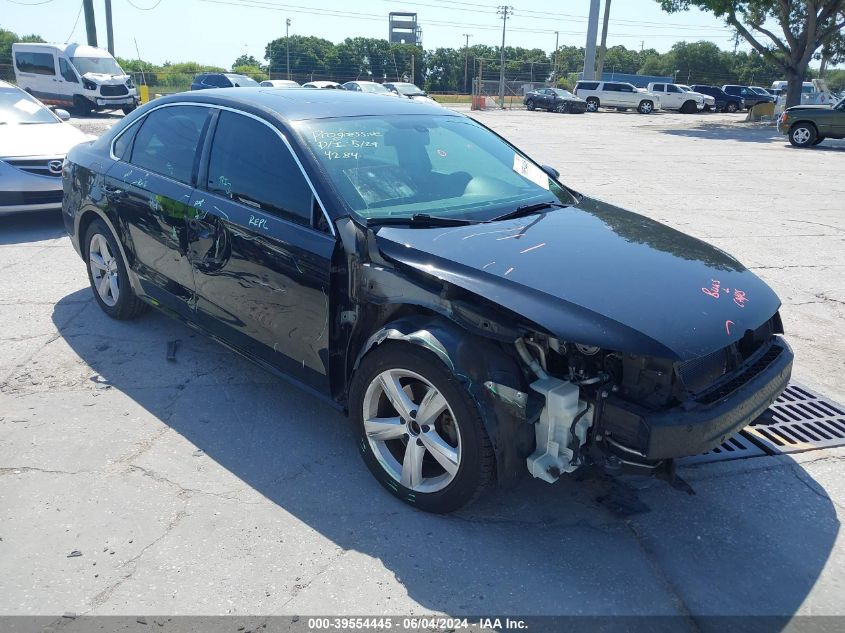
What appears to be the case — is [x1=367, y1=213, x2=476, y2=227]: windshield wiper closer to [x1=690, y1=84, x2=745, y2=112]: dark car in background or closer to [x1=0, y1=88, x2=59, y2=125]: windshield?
[x1=0, y1=88, x2=59, y2=125]: windshield

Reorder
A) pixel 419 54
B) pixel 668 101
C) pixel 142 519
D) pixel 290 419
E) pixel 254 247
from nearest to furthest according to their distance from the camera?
pixel 142 519, pixel 254 247, pixel 290 419, pixel 668 101, pixel 419 54

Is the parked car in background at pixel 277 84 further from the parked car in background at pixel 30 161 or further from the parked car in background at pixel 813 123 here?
the parked car in background at pixel 813 123

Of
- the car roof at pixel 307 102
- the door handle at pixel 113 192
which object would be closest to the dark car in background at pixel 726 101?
the car roof at pixel 307 102

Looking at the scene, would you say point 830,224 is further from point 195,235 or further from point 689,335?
point 195,235

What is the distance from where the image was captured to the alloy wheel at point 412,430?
299cm

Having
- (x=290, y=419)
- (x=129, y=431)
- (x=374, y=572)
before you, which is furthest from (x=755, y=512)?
(x=129, y=431)

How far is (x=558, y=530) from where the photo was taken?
3.08m

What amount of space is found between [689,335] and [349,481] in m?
1.70

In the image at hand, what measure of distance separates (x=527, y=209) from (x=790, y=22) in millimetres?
31609

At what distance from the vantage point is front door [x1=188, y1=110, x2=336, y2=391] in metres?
3.40

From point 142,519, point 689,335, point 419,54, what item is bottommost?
point 142,519

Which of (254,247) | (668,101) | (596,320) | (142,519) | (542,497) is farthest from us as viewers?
(668,101)

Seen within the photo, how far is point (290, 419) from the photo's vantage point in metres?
4.00

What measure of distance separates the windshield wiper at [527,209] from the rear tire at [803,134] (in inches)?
772
